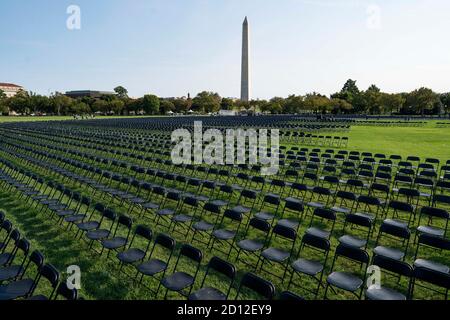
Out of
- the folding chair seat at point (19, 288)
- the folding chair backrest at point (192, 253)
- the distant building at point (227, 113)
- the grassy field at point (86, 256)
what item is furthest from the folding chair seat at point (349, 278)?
the distant building at point (227, 113)

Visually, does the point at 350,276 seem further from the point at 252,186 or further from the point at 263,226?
the point at 252,186

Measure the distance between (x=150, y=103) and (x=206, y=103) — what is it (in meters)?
17.3

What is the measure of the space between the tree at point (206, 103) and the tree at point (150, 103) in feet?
44.8

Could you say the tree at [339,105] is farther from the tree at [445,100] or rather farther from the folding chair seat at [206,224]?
the folding chair seat at [206,224]

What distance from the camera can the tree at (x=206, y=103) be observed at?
9544cm

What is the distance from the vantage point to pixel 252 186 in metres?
9.92

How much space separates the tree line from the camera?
65188 mm

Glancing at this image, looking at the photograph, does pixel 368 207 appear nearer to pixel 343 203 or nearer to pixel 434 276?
pixel 343 203

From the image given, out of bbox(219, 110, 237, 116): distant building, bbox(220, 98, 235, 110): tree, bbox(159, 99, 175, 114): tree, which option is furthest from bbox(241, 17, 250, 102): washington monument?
bbox(159, 99, 175, 114): tree

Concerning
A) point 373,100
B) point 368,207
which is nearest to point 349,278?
point 368,207

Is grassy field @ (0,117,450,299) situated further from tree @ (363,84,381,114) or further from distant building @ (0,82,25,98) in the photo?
distant building @ (0,82,25,98)

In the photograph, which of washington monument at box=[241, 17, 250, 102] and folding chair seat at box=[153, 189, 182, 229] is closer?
folding chair seat at box=[153, 189, 182, 229]

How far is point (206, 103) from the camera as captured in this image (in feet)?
313
